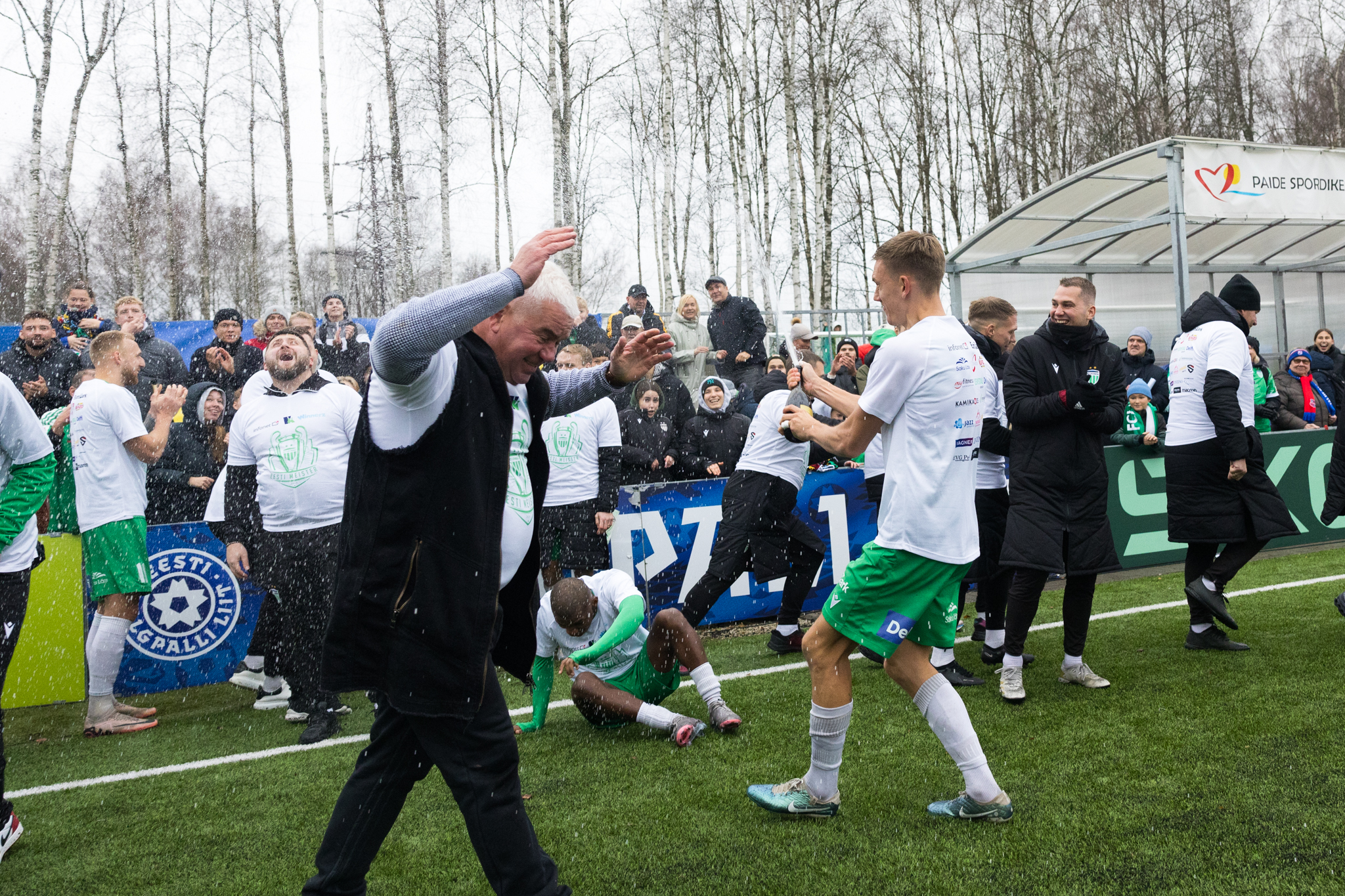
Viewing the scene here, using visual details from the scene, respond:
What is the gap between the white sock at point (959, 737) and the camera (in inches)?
140

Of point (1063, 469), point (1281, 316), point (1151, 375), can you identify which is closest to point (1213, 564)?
point (1063, 469)

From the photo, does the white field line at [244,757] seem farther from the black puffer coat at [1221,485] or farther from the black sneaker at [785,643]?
the black puffer coat at [1221,485]

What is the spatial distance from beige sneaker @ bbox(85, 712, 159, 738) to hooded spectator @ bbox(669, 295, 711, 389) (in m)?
6.95

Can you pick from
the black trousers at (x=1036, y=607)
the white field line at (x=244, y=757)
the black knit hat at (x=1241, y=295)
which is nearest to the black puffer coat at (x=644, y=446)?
the white field line at (x=244, y=757)

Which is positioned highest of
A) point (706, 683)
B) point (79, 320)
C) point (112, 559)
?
point (79, 320)

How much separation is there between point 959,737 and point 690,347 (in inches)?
331

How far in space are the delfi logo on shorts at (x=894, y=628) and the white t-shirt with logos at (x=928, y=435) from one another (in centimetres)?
24

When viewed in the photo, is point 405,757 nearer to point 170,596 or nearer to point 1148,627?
point 170,596

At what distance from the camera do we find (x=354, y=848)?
2.57 meters

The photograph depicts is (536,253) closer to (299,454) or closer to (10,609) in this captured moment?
(10,609)

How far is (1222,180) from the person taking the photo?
11562 millimetres

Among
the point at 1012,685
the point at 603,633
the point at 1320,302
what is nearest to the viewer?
the point at 603,633

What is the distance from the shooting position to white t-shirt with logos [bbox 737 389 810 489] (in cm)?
643

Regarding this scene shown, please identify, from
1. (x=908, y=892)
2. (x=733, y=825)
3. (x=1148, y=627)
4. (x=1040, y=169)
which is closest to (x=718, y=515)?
(x=1148, y=627)
